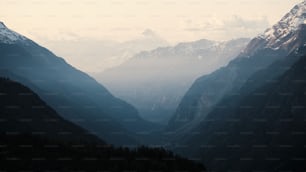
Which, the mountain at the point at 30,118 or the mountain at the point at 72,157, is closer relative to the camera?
the mountain at the point at 72,157

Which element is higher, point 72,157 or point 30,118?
point 30,118

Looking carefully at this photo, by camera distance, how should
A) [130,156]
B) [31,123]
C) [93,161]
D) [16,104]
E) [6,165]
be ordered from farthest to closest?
[16,104], [31,123], [130,156], [93,161], [6,165]

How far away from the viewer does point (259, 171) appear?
6939 inches

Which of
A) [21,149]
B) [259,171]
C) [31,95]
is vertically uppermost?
[31,95]

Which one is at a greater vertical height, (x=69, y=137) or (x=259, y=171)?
(x=69, y=137)

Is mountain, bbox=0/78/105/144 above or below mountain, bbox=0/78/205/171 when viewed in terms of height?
above

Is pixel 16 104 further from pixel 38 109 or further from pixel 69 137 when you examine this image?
pixel 69 137

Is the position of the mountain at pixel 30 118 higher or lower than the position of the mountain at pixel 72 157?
higher

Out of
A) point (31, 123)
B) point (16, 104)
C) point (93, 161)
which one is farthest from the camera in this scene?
point (16, 104)

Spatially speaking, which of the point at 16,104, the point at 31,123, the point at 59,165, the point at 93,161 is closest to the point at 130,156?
the point at 93,161

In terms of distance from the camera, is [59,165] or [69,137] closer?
[59,165]

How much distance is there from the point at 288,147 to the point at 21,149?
382 ft

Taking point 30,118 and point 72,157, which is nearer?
point 72,157

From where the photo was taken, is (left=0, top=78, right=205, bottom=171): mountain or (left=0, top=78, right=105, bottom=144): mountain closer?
(left=0, top=78, right=205, bottom=171): mountain
